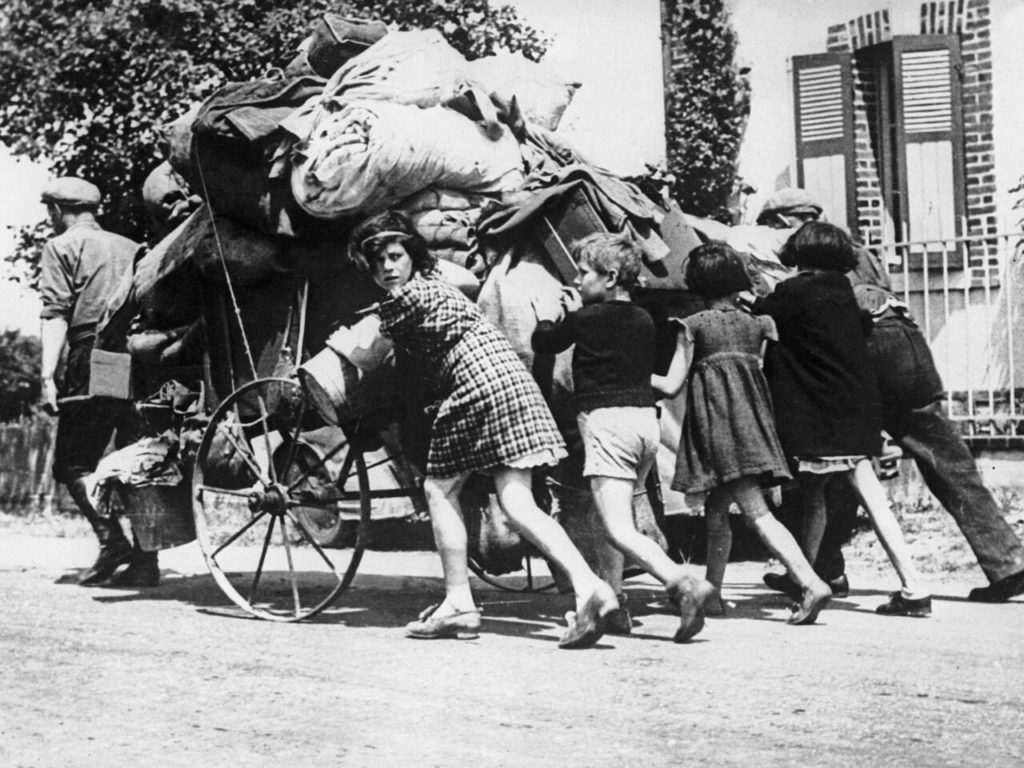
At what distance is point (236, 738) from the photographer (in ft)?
14.7

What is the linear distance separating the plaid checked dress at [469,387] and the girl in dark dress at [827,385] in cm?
118

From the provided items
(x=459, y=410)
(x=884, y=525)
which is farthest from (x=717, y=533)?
(x=459, y=410)

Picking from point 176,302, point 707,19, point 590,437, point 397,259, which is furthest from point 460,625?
point 707,19

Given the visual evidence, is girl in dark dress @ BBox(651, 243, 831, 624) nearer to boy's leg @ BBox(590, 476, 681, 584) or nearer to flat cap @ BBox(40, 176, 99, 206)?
boy's leg @ BBox(590, 476, 681, 584)

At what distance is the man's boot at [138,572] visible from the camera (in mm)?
8781

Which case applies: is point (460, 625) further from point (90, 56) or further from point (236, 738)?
point (90, 56)

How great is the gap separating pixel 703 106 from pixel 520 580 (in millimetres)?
5251

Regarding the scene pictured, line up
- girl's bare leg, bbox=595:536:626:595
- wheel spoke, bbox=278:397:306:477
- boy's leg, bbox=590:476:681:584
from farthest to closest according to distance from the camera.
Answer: wheel spoke, bbox=278:397:306:477 → girl's bare leg, bbox=595:536:626:595 → boy's leg, bbox=590:476:681:584

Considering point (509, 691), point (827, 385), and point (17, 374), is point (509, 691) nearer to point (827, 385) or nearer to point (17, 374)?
point (827, 385)

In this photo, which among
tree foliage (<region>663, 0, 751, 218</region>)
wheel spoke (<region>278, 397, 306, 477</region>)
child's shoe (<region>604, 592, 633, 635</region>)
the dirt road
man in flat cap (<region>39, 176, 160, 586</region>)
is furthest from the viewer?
tree foliage (<region>663, 0, 751, 218</region>)

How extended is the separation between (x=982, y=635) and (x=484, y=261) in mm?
2532

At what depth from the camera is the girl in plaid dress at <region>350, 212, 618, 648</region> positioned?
6.22 meters

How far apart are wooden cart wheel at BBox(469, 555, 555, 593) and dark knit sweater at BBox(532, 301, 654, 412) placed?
166 cm

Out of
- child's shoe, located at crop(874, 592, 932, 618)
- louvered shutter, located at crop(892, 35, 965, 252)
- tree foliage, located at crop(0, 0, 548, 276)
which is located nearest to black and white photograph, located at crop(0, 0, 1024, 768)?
child's shoe, located at crop(874, 592, 932, 618)
